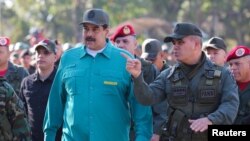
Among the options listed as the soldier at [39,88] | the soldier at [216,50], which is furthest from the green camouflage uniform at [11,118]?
the soldier at [216,50]

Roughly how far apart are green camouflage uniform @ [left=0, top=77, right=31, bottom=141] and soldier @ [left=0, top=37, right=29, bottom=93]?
9.28 ft

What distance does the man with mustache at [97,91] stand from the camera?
21.2 ft

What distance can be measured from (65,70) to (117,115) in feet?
2.30

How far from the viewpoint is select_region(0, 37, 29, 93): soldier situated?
30.5ft

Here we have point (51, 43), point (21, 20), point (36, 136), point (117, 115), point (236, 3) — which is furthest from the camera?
point (21, 20)


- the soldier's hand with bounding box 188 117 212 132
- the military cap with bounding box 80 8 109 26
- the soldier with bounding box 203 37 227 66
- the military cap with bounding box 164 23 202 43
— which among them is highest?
the military cap with bounding box 80 8 109 26

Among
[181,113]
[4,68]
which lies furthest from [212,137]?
[4,68]

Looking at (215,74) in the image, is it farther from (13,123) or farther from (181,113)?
(13,123)

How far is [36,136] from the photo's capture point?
8312 millimetres

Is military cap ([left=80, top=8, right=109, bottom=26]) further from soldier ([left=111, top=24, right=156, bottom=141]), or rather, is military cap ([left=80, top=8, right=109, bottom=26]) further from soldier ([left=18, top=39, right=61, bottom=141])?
soldier ([left=18, top=39, right=61, bottom=141])

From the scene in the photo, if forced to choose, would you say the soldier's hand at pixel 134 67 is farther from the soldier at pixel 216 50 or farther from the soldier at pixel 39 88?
the soldier at pixel 216 50

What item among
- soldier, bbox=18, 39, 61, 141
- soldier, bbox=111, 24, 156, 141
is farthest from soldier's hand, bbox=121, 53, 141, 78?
soldier, bbox=18, 39, 61, 141

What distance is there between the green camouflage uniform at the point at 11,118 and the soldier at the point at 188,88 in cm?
117

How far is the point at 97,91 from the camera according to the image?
644 cm
